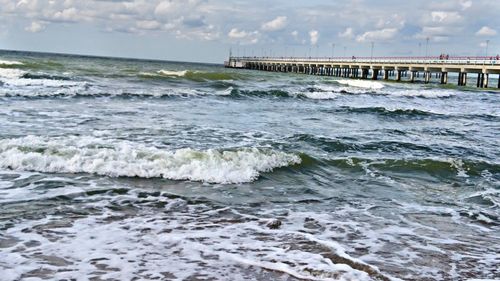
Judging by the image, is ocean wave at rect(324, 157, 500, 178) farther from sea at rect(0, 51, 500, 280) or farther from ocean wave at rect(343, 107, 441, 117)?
ocean wave at rect(343, 107, 441, 117)

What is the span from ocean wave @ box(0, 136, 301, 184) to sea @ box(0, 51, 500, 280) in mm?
33

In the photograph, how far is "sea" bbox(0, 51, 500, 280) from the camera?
4695mm

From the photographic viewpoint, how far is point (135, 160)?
8.74 metres

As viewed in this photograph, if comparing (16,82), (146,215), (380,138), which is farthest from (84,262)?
(16,82)

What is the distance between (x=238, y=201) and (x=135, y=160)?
2.57 metres

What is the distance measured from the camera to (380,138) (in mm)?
14117

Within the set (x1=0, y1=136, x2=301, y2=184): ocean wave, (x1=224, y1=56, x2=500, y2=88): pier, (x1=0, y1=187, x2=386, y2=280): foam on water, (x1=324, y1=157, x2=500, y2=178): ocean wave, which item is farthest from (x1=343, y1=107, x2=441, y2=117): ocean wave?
(x1=224, y1=56, x2=500, y2=88): pier

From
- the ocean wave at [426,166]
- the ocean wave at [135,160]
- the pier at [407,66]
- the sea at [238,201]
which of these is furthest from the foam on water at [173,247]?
the pier at [407,66]

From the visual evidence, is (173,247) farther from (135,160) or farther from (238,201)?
(135,160)

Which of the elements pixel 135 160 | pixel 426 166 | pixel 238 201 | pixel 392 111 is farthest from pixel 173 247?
pixel 392 111

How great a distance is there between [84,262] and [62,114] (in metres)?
11.6

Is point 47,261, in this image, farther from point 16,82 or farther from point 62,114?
point 16,82

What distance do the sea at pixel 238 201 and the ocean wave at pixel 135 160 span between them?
0.03 m

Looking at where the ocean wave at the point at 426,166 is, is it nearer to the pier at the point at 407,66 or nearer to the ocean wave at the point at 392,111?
the ocean wave at the point at 392,111
